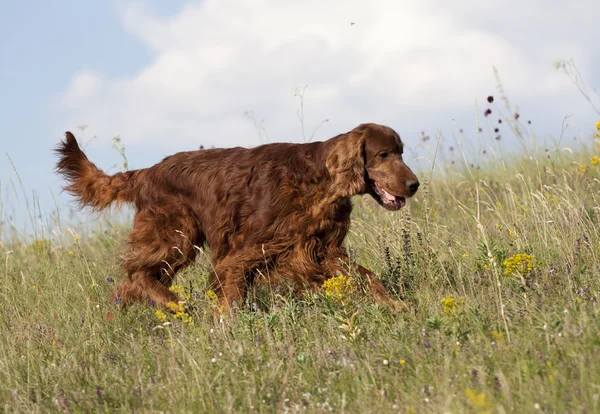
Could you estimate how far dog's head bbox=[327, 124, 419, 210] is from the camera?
4.21m

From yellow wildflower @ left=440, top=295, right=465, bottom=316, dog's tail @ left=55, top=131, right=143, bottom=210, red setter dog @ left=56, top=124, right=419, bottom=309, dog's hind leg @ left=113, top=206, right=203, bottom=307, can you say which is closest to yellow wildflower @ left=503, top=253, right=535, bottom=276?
yellow wildflower @ left=440, top=295, right=465, bottom=316

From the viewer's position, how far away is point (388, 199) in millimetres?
4297

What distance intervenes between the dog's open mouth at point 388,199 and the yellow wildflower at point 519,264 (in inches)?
31.6

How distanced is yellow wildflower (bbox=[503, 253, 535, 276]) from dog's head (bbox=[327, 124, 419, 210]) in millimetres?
777

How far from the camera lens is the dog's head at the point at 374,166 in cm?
421

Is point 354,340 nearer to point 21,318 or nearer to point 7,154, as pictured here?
point 21,318

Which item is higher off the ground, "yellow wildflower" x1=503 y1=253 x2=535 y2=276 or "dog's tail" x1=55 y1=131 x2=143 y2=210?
"dog's tail" x1=55 y1=131 x2=143 y2=210

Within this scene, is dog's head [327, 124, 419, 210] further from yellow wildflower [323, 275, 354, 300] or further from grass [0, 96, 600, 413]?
yellow wildflower [323, 275, 354, 300]

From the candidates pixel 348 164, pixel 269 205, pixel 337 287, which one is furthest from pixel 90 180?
pixel 337 287

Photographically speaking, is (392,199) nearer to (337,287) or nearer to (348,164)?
(348,164)

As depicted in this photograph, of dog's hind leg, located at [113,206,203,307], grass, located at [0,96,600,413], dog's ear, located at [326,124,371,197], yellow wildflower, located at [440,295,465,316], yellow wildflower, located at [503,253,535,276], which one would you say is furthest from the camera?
dog's hind leg, located at [113,206,203,307]

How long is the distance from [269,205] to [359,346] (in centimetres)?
128

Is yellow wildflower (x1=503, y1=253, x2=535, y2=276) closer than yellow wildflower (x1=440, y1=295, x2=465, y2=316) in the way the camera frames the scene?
No

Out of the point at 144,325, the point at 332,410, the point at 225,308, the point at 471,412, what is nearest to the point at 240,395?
the point at 332,410
